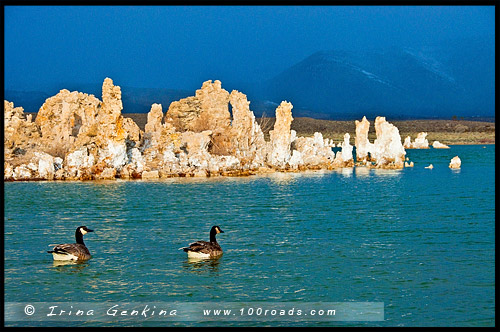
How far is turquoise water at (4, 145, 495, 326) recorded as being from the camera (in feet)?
49.5

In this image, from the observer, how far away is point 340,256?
1939cm

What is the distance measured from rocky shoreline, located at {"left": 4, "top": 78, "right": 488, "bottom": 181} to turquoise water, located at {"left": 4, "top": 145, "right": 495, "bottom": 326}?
488cm

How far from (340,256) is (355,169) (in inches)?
1547

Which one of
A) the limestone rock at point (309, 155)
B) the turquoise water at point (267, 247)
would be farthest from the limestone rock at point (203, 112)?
the turquoise water at point (267, 247)

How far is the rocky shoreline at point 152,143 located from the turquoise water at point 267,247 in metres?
4.88

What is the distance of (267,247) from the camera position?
2088 cm

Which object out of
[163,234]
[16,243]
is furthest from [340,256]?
[16,243]

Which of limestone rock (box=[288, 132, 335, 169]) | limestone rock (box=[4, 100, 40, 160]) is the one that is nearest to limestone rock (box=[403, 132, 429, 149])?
limestone rock (box=[288, 132, 335, 169])

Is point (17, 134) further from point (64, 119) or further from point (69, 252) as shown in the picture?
point (69, 252)

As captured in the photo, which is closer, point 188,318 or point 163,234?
point 188,318

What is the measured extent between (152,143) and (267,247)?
28867mm

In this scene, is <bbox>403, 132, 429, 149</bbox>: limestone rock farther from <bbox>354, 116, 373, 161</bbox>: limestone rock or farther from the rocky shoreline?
the rocky shoreline

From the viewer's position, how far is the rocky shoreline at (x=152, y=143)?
44.8 metres
